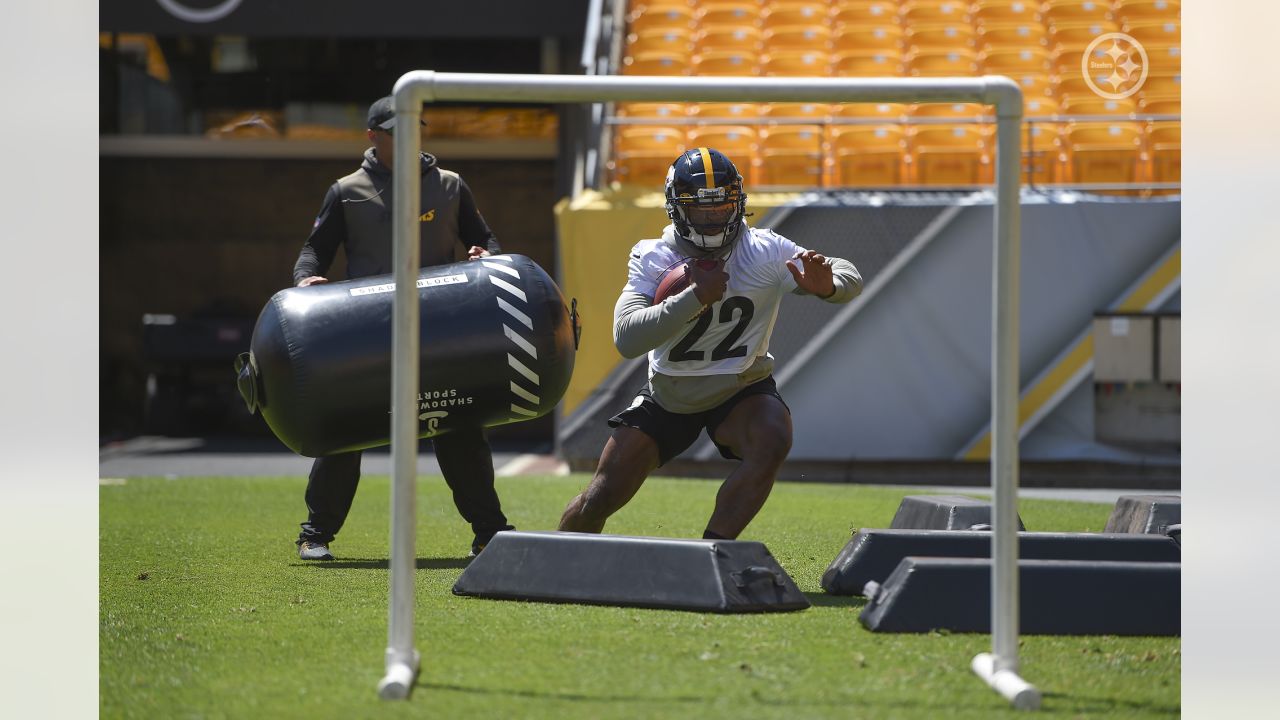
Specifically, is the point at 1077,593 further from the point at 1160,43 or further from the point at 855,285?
the point at 1160,43

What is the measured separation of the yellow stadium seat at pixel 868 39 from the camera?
14.9 metres

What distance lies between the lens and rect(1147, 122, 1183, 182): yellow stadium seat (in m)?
12.5

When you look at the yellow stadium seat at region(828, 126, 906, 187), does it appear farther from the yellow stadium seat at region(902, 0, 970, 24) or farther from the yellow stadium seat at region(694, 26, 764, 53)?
the yellow stadium seat at region(902, 0, 970, 24)

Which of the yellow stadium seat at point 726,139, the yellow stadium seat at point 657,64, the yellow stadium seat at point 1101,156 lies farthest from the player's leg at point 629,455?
the yellow stadium seat at point 657,64

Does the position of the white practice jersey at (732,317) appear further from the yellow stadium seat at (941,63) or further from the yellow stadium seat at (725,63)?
the yellow stadium seat at (941,63)

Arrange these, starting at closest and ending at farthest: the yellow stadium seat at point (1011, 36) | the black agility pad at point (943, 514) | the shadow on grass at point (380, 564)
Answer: the black agility pad at point (943, 514), the shadow on grass at point (380, 564), the yellow stadium seat at point (1011, 36)

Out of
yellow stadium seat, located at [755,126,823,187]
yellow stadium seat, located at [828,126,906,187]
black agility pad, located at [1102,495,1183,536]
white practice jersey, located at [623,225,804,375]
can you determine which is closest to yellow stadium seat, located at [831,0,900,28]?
yellow stadium seat, located at [828,126,906,187]

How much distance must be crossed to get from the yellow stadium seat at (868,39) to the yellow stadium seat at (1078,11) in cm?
168

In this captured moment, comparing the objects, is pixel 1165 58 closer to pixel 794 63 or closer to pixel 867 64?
pixel 867 64

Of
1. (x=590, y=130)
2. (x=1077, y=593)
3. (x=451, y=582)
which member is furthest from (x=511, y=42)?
(x=1077, y=593)

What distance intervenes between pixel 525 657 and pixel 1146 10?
529 inches
